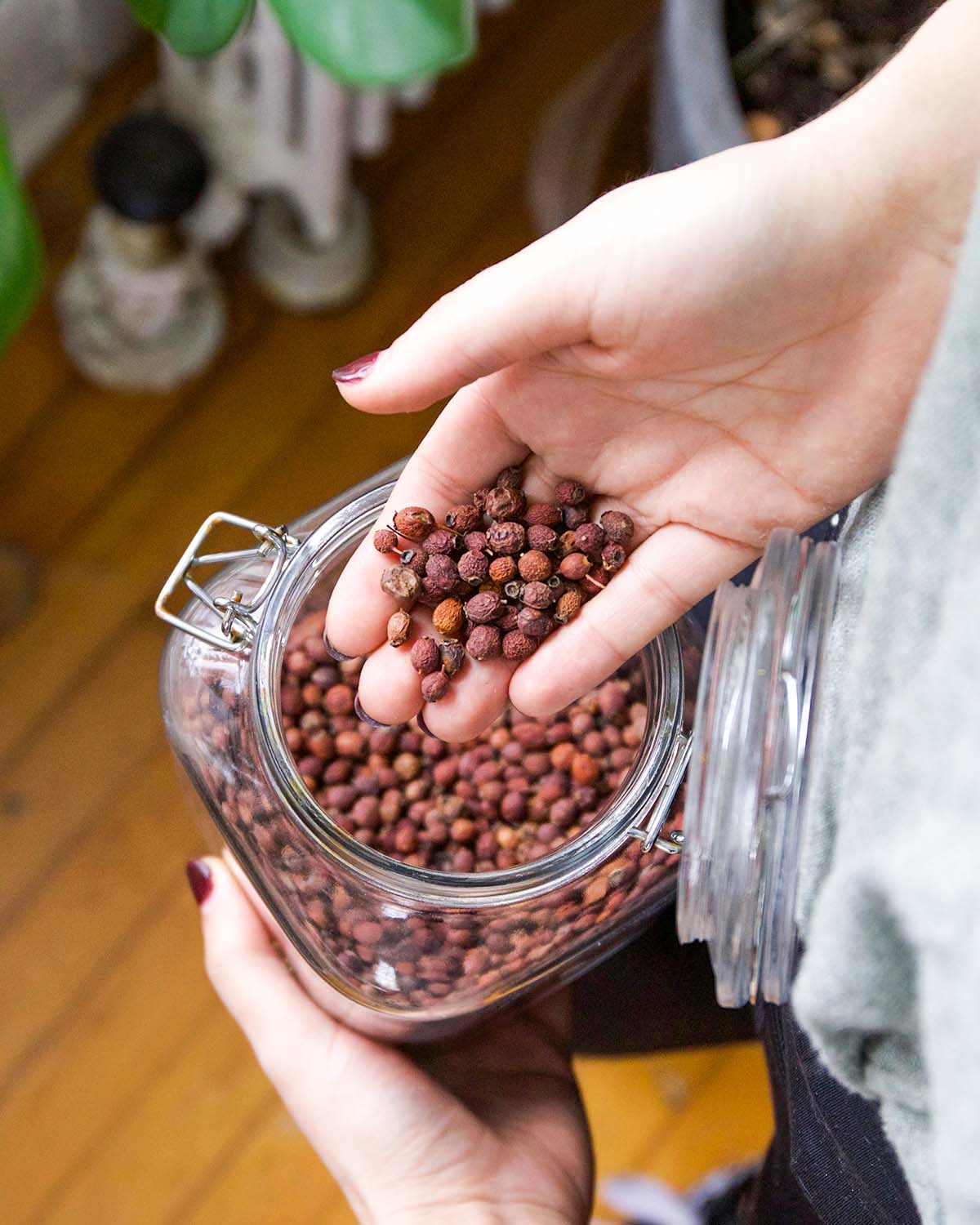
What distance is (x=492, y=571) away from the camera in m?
0.80

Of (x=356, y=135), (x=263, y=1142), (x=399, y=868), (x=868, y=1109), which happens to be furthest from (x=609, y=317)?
(x=263, y=1142)

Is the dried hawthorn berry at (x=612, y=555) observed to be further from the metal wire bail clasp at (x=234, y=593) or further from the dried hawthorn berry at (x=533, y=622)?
the metal wire bail clasp at (x=234, y=593)

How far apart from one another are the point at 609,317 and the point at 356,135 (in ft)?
2.67

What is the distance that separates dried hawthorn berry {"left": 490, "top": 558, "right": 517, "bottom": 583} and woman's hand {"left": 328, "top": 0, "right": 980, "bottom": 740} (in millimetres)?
51

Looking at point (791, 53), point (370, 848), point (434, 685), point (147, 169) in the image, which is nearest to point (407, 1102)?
point (370, 848)

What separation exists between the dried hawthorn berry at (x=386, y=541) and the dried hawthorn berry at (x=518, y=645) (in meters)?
0.09

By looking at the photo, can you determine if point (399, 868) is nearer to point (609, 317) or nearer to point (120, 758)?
point (609, 317)

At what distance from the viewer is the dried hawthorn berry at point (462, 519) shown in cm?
80

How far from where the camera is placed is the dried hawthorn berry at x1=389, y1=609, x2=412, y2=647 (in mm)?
791

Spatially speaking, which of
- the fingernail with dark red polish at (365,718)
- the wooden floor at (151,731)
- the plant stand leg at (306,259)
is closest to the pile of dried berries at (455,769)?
the fingernail with dark red polish at (365,718)

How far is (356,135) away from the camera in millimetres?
1377

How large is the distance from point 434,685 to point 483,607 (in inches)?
2.4

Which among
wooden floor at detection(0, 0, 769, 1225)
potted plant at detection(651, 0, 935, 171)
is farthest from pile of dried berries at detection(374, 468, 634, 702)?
wooden floor at detection(0, 0, 769, 1225)

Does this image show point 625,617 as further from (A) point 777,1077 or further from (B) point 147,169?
(B) point 147,169
